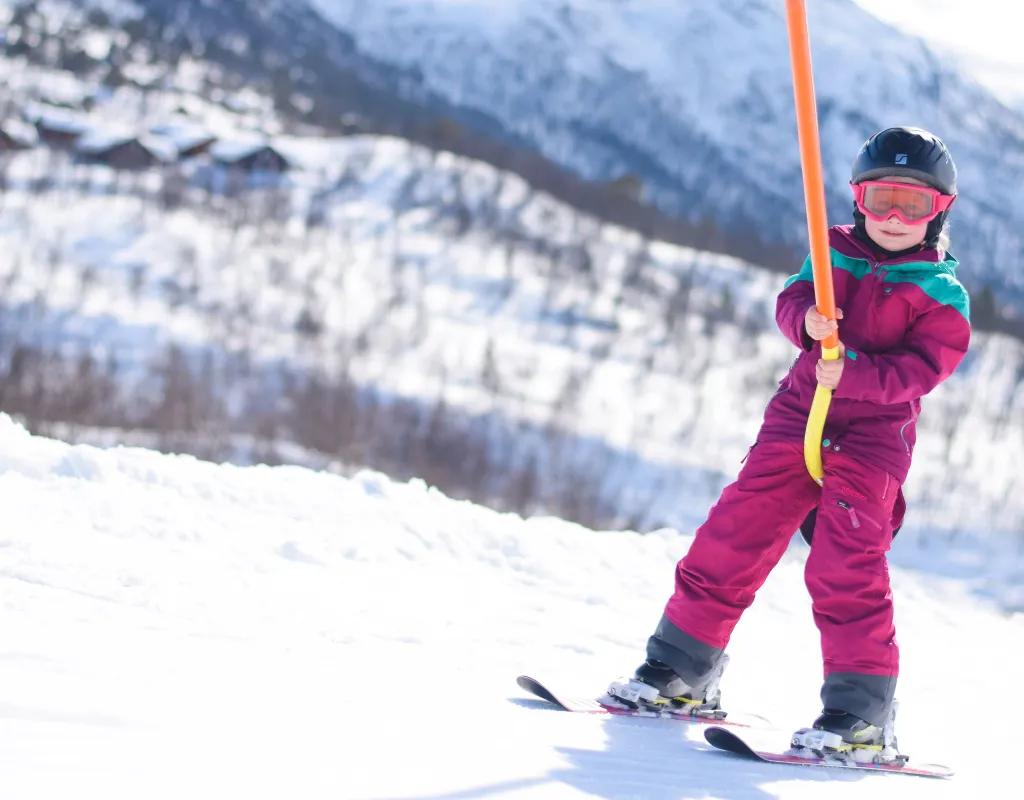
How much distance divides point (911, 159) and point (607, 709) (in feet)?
4.93

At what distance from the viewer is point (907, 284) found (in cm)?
254

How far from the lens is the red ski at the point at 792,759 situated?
2324 millimetres

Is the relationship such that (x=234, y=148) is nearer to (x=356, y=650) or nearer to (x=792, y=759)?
(x=356, y=650)

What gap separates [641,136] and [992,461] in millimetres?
88540

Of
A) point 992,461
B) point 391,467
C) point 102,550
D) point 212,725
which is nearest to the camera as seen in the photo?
point 212,725

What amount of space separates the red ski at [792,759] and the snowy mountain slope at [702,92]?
312ft

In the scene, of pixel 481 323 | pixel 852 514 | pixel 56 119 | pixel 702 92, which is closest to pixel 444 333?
pixel 481 323

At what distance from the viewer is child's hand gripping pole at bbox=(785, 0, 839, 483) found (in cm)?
218

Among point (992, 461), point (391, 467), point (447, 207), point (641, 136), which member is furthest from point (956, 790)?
point (641, 136)

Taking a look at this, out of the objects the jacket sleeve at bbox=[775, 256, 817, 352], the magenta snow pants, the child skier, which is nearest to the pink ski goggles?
the child skier

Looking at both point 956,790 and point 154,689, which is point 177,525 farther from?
point 956,790

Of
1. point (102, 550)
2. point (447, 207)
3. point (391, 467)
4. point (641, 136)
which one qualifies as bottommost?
point (391, 467)

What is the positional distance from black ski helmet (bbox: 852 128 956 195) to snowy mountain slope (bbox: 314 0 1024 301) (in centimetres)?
9455

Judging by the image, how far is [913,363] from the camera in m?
2.47
